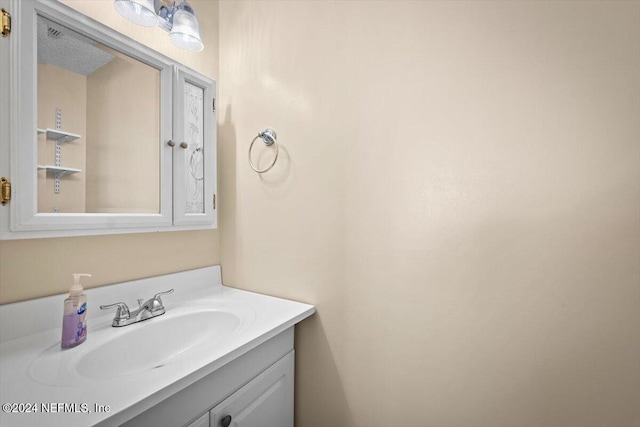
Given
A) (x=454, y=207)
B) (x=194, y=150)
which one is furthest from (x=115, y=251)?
(x=454, y=207)

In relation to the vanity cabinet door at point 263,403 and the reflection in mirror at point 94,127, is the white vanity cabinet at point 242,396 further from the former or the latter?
the reflection in mirror at point 94,127

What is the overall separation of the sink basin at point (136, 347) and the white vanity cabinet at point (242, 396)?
93 millimetres

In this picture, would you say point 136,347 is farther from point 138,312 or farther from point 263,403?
point 263,403

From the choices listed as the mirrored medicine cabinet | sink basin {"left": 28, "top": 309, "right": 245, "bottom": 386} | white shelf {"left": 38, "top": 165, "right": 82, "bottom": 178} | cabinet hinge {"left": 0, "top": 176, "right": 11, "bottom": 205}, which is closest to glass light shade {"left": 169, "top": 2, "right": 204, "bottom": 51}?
the mirrored medicine cabinet

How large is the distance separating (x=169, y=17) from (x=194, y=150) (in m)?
0.51

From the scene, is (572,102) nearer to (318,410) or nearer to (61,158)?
(318,410)

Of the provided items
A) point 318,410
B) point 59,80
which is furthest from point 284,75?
point 318,410

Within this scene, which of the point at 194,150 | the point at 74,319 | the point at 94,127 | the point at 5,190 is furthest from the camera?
the point at 194,150

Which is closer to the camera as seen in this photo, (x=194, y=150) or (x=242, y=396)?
(x=242, y=396)

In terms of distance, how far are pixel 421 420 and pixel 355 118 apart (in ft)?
3.55

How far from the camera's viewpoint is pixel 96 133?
36.2 inches

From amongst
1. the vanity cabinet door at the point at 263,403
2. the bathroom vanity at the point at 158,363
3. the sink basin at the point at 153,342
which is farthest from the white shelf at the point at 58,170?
the vanity cabinet door at the point at 263,403

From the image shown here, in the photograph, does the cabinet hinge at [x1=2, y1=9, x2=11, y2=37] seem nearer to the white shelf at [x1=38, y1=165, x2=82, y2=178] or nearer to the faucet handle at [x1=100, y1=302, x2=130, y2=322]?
the white shelf at [x1=38, y1=165, x2=82, y2=178]

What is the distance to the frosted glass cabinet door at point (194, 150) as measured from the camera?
3.58 ft
